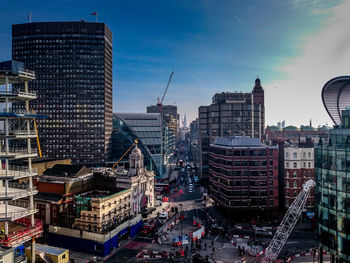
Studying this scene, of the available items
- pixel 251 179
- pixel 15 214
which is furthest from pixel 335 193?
pixel 15 214

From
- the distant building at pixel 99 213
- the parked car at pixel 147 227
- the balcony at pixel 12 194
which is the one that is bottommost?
the parked car at pixel 147 227

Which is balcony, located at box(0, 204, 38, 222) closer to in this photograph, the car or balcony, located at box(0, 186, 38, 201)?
balcony, located at box(0, 186, 38, 201)

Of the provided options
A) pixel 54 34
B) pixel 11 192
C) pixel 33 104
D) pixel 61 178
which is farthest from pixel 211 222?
pixel 54 34

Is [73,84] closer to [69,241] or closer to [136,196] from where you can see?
[136,196]

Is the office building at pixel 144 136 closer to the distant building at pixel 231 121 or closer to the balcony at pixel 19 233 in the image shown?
the distant building at pixel 231 121

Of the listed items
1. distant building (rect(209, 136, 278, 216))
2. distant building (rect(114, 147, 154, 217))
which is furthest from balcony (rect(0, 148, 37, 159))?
distant building (rect(209, 136, 278, 216))

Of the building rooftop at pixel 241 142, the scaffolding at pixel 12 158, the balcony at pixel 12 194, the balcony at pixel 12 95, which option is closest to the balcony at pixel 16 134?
the scaffolding at pixel 12 158

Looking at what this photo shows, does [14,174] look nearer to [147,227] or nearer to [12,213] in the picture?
[12,213]

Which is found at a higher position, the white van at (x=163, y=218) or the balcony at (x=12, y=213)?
the balcony at (x=12, y=213)
